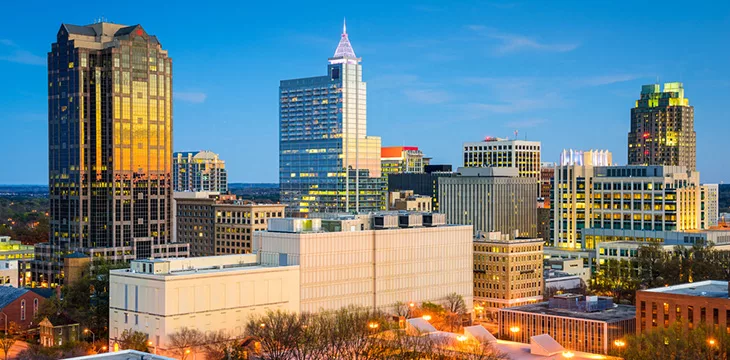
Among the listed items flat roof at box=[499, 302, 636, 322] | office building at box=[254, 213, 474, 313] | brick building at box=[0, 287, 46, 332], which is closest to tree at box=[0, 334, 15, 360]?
brick building at box=[0, 287, 46, 332]

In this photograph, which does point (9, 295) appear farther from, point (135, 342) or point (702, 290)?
point (702, 290)

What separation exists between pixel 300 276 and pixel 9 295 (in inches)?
1978

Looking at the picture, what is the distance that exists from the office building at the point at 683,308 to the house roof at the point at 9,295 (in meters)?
96.7

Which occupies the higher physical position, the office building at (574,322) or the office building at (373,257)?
the office building at (373,257)

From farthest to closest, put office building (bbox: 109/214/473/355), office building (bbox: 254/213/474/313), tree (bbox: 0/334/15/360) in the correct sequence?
office building (bbox: 254/213/474/313) → office building (bbox: 109/214/473/355) → tree (bbox: 0/334/15/360)

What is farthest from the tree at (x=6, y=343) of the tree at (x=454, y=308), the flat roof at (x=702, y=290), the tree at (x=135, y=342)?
the flat roof at (x=702, y=290)

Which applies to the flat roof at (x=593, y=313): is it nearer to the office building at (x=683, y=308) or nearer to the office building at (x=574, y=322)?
the office building at (x=574, y=322)

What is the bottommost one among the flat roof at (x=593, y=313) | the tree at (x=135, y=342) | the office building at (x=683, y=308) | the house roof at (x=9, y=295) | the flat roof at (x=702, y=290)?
the tree at (x=135, y=342)

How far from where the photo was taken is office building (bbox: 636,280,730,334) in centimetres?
13025

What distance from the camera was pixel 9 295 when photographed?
562 ft

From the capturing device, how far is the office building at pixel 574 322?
470ft

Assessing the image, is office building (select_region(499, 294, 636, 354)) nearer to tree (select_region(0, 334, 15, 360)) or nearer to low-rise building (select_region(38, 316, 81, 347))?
low-rise building (select_region(38, 316, 81, 347))

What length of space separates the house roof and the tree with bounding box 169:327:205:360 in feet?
142

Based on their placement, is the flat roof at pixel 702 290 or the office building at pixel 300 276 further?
the office building at pixel 300 276
